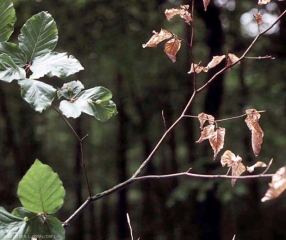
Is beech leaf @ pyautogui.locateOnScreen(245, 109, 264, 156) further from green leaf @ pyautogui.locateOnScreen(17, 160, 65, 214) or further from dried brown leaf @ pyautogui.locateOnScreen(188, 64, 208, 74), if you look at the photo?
green leaf @ pyautogui.locateOnScreen(17, 160, 65, 214)

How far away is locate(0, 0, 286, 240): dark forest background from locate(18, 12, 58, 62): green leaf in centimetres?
191

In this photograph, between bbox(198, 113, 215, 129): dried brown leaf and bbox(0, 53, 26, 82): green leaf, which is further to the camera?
bbox(198, 113, 215, 129): dried brown leaf

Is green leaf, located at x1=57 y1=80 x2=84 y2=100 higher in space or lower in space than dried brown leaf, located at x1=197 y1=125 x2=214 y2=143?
higher

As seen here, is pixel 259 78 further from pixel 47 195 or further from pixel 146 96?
pixel 47 195

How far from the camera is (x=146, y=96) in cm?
314

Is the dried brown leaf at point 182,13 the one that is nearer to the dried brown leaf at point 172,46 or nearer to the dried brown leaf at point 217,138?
the dried brown leaf at point 172,46

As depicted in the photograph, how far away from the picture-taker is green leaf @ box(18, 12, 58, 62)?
1.19 feet

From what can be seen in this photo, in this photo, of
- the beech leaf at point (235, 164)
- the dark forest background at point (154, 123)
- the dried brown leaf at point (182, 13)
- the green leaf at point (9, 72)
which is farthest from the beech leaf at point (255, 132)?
the dark forest background at point (154, 123)

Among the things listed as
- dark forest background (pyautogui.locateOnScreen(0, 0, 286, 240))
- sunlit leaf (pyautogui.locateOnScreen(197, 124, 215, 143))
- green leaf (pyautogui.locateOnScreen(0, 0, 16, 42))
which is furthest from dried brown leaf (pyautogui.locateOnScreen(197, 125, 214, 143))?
dark forest background (pyautogui.locateOnScreen(0, 0, 286, 240))

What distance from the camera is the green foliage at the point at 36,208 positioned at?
11.9 inches

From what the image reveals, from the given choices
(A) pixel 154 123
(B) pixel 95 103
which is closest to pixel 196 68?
(B) pixel 95 103

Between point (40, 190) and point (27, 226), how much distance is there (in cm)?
3

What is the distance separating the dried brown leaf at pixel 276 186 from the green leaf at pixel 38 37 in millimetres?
225

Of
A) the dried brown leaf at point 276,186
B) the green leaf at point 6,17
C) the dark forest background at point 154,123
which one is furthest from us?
the dark forest background at point 154,123
